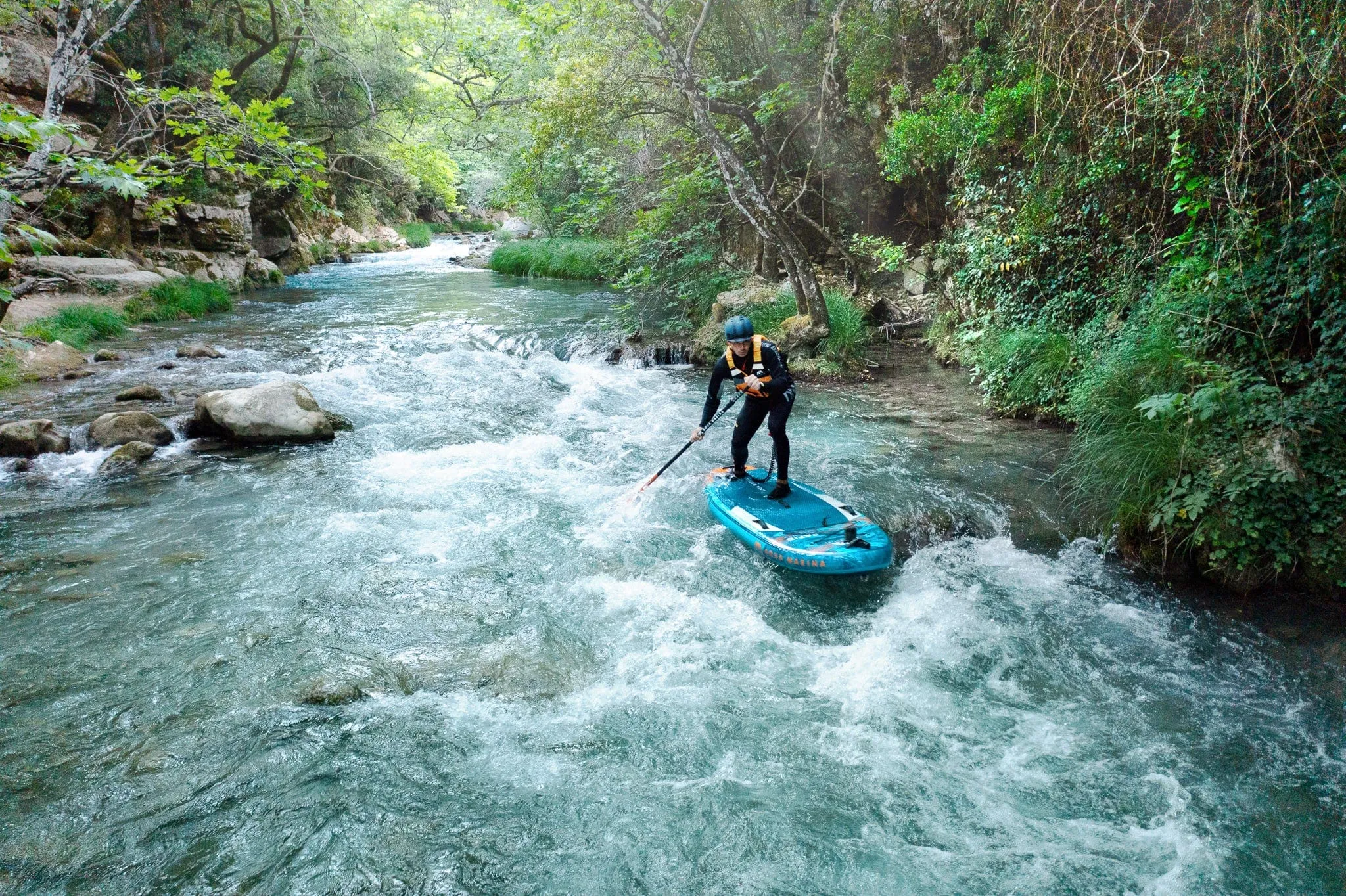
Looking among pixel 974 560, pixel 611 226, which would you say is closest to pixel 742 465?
pixel 974 560

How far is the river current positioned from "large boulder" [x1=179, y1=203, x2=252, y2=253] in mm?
11387

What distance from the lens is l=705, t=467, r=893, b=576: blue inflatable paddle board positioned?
188 inches

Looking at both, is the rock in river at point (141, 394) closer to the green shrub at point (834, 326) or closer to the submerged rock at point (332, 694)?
the submerged rock at point (332, 694)

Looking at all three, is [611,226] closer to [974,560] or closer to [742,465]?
[742,465]

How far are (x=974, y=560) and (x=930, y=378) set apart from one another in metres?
4.60

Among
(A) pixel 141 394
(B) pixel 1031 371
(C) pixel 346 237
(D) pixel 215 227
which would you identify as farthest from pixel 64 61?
(C) pixel 346 237

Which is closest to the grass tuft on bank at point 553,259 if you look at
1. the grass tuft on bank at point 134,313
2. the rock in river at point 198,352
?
the grass tuft on bank at point 134,313

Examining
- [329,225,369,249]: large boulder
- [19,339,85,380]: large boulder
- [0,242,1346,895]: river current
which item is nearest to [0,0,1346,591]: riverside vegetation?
[0,242,1346,895]: river current

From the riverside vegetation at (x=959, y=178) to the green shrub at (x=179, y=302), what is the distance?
56.6 inches

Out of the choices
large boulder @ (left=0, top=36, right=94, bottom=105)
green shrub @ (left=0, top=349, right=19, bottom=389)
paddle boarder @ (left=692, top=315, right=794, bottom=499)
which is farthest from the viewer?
large boulder @ (left=0, top=36, right=94, bottom=105)

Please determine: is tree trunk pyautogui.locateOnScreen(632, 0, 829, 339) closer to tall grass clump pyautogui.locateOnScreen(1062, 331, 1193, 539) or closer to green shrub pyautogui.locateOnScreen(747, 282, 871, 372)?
green shrub pyautogui.locateOnScreen(747, 282, 871, 372)

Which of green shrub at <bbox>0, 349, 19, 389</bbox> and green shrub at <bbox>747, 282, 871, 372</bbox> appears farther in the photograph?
green shrub at <bbox>747, 282, 871, 372</bbox>

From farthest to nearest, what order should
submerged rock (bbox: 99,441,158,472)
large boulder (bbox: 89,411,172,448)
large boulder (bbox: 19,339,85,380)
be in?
large boulder (bbox: 19,339,85,380), large boulder (bbox: 89,411,172,448), submerged rock (bbox: 99,441,158,472)

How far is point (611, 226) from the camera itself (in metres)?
15.7
